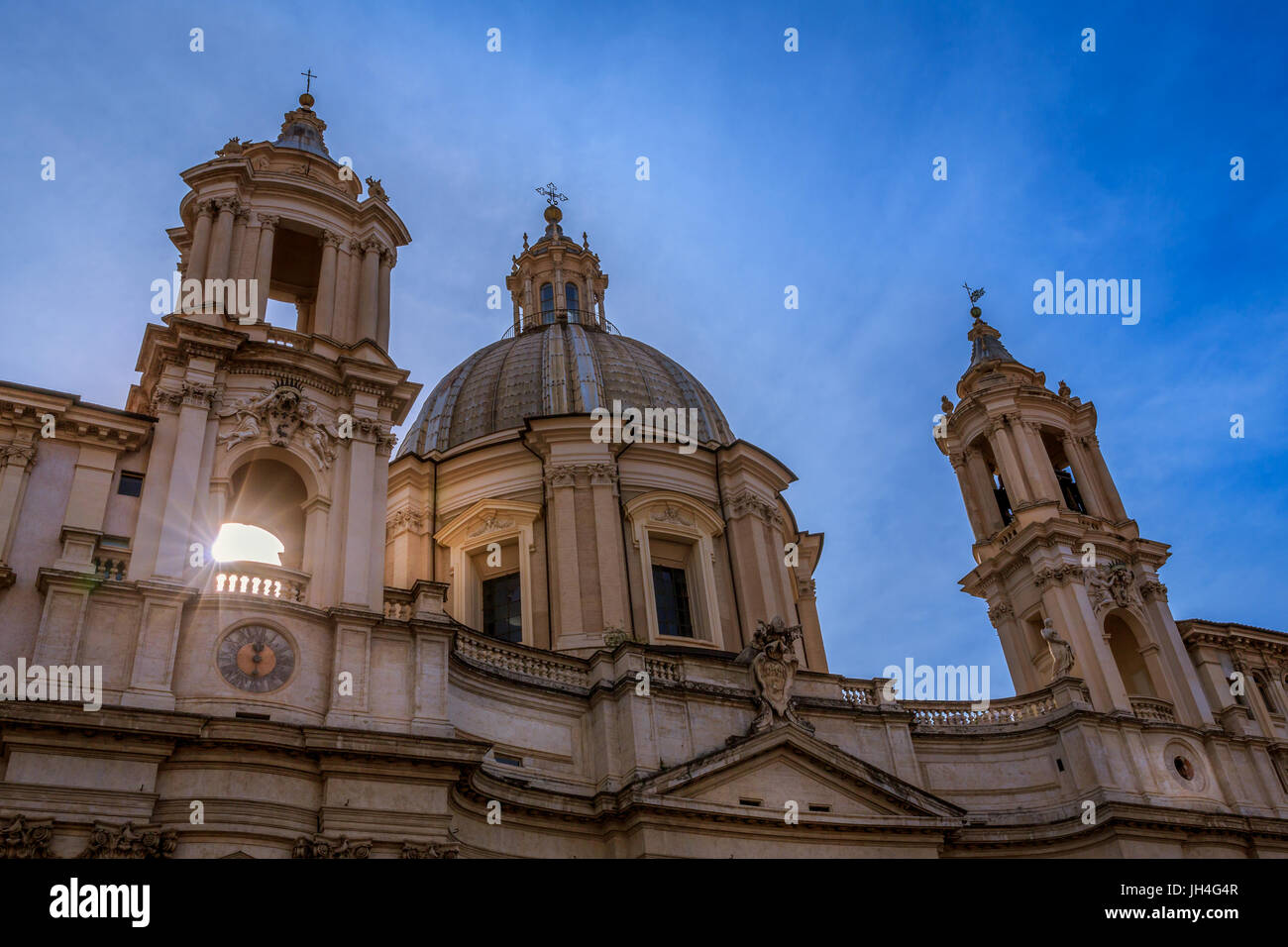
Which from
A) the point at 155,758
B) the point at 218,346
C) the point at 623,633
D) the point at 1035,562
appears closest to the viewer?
the point at 155,758

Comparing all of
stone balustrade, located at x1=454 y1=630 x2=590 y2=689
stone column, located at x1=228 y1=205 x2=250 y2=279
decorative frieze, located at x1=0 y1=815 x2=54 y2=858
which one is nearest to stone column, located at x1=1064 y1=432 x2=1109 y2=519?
stone balustrade, located at x1=454 y1=630 x2=590 y2=689

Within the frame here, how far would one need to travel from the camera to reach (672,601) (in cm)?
3148

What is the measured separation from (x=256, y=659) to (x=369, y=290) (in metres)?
9.95

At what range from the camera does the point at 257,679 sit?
19.0 metres

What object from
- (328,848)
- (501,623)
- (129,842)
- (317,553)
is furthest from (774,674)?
(129,842)

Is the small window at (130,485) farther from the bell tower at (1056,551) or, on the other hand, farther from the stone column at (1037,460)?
the stone column at (1037,460)

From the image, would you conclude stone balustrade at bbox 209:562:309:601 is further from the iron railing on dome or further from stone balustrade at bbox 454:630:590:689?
the iron railing on dome

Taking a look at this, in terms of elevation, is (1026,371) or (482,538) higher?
(1026,371)

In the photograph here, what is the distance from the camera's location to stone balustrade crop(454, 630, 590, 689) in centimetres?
2280

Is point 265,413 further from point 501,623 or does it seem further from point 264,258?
point 501,623

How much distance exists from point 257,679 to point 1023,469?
25092mm

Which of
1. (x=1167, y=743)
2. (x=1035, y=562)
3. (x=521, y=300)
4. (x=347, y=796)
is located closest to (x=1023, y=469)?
(x=1035, y=562)

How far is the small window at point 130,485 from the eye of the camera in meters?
20.6
